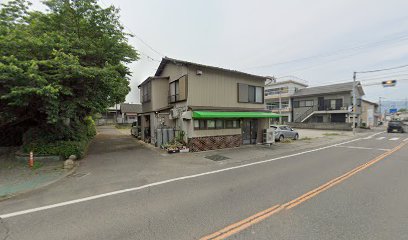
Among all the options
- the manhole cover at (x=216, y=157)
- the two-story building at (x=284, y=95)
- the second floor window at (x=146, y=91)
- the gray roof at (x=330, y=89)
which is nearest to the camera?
the manhole cover at (x=216, y=157)

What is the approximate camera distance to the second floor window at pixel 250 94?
1508 centimetres

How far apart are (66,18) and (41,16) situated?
1.25 metres

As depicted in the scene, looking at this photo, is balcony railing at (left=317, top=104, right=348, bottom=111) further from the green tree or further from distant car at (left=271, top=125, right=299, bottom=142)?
the green tree

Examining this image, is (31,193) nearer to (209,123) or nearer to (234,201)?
(234,201)

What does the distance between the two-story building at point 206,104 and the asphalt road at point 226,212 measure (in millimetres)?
6079

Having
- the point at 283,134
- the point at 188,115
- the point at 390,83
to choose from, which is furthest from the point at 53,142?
the point at 390,83

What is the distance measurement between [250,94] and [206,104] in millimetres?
4845

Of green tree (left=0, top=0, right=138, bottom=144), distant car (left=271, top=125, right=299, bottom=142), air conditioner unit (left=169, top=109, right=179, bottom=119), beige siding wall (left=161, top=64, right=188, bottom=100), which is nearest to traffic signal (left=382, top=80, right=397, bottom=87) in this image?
distant car (left=271, top=125, right=299, bottom=142)

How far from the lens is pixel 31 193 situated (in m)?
5.73

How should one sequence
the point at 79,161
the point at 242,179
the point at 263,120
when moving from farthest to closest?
1. the point at 263,120
2. the point at 79,161
3. the point at 242,179

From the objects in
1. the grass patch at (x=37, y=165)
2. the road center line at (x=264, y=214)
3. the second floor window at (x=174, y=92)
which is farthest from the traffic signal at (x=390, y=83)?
the grass patch at (x=37, y=165)

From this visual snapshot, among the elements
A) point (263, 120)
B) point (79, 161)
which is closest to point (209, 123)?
point (263, 120)

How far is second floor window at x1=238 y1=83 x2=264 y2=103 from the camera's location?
15078 mm

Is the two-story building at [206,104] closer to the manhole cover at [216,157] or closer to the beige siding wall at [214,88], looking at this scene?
the beige siding wall at [214,88]
